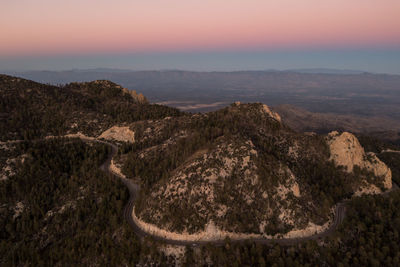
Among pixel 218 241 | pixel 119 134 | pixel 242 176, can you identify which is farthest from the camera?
pixel 119 134

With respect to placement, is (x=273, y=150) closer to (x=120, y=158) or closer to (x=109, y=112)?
(x=120, y=158)

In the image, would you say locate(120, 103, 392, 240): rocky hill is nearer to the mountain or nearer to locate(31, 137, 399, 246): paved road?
the mountain

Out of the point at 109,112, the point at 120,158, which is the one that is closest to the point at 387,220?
the point at 120,158

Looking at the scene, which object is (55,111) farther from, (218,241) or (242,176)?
(218,241)

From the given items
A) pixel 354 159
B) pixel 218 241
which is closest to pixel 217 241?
pixel 218 241

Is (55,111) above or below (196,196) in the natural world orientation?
above

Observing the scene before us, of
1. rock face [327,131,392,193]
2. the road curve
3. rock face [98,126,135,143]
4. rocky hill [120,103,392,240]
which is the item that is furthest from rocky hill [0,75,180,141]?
rock face [327,131,392,193]

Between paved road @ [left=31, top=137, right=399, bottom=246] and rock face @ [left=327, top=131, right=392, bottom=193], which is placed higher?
rock face @ [left=327, top=131, right=392, bottom=193]
